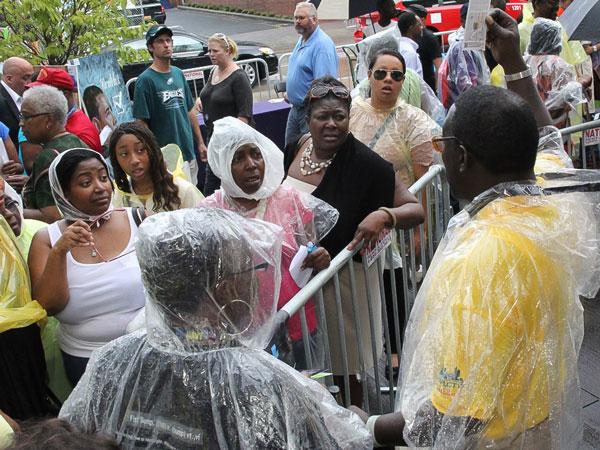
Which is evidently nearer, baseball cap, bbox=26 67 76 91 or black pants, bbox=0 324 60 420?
black pants, bbox=0 324 60 420

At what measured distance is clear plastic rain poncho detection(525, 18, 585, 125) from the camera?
6.04 meters

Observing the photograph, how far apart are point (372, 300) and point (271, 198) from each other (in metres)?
0.73


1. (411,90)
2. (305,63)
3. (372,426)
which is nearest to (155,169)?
(372,426)

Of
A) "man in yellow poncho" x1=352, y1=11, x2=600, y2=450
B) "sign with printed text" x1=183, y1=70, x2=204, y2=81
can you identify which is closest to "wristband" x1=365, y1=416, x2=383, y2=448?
"man in yellow poncho" x1=352, y1=11, x2=600, y2=450

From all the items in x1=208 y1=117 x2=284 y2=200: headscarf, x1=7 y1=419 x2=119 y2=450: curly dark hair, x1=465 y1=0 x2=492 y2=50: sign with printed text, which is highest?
x1=465 y1=0 x2=492 y2=50: sign with printed text

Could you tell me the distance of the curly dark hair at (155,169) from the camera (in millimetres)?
4215

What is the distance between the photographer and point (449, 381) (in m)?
2.05

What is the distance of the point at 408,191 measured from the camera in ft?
12.6

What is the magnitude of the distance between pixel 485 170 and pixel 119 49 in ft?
23.5

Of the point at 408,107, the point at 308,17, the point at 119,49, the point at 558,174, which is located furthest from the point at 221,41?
the point at 558,174

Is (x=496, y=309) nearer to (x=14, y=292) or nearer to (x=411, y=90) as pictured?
(x=14, y=292)

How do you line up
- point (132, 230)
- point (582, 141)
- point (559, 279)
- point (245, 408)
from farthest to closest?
point (582, 141) < point (132, 230) < point (559, 279) < point (245, 408)

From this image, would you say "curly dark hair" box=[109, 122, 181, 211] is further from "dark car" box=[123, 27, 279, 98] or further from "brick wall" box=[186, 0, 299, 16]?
"brick wall" box=[186, 0, 299, 16]

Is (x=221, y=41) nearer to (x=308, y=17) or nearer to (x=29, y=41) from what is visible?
(x=308, y=17)
